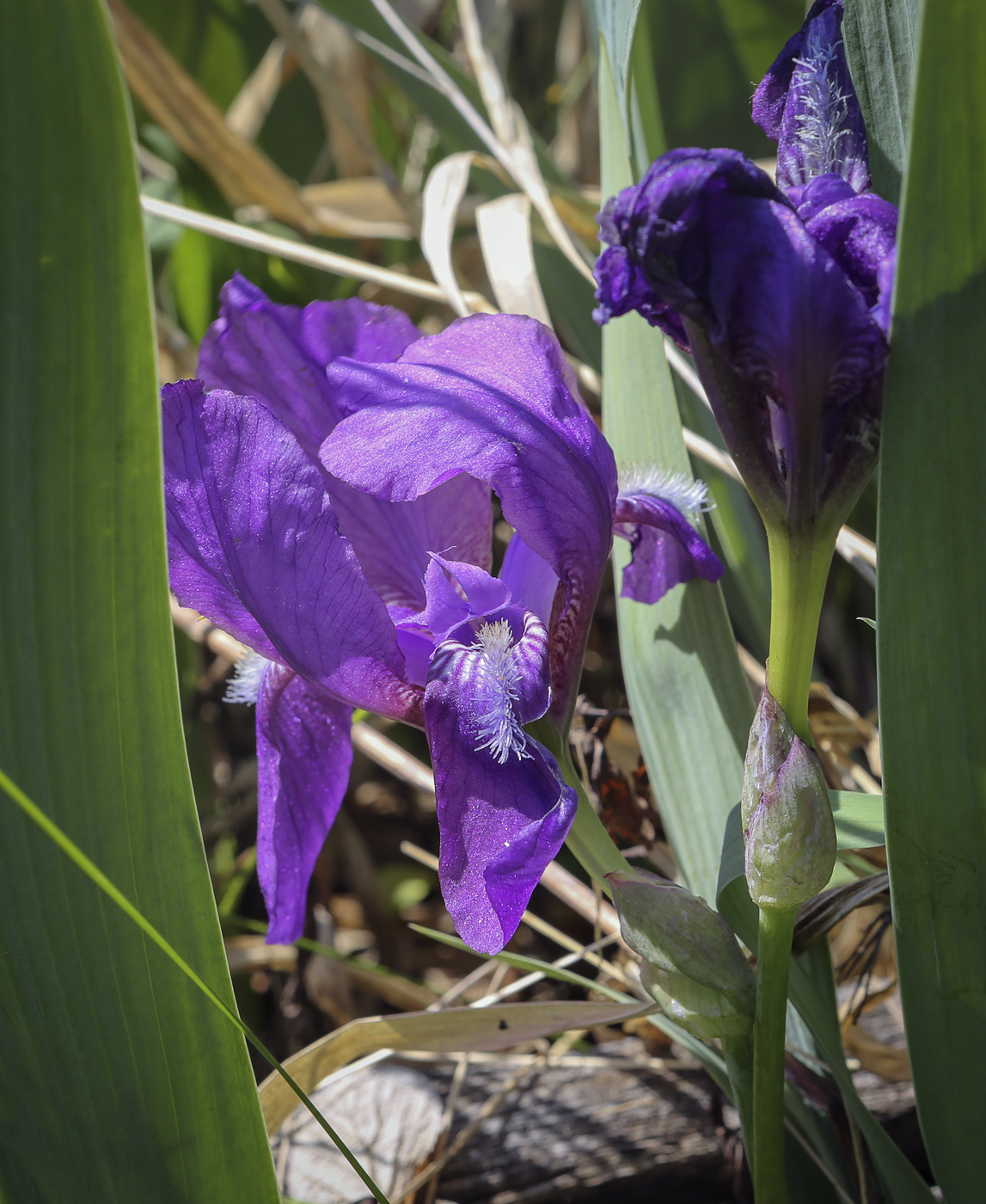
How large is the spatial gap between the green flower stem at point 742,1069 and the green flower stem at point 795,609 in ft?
0.51

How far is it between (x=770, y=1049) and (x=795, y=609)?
201 millimetres

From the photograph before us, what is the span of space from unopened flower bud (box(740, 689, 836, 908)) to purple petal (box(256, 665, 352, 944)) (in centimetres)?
25

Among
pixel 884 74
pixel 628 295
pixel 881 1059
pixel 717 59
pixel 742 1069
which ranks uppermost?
pixel 717 59

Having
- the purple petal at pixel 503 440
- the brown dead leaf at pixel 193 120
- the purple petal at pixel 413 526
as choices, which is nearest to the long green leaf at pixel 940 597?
the purple petal at pixel 503 440

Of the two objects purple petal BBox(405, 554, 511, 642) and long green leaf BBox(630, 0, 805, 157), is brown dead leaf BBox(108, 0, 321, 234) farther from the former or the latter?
purple petal BBox(405, 554, 511, 642)

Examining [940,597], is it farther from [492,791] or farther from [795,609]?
[492,791]

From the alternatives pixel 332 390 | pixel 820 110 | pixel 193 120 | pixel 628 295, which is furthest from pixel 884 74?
pixel 193 120

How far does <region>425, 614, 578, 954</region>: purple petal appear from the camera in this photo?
395 millimetres

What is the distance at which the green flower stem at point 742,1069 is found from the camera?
0.46 meters

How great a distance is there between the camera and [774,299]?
1.16 ft

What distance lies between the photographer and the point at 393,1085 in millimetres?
750

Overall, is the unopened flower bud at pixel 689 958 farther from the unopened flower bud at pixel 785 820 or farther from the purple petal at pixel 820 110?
the purple petal at pixel 820 110

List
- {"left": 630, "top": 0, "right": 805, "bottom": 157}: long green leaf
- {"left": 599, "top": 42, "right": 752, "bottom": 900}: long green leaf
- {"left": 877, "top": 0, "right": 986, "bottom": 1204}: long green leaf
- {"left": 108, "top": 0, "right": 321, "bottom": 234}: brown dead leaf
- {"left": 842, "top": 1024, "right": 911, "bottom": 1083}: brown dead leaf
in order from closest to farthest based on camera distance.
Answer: {"left": 877, "top": 0, "right": 986, "bottom": 1204}: long green leaf
{"left": 599, "top": 42, "right": 752, "bottom": 900}: long green leaf
{"left": 842, "top": 1024, "right": 911, "bottom": 1083}: brown dead leaf
{"left": 630, "top": 0, "right": 805, "bottom": 157}: long green leaf
{"left": 108, "top": 0, "right": 321, "bottom": 234}: brown dead leaf

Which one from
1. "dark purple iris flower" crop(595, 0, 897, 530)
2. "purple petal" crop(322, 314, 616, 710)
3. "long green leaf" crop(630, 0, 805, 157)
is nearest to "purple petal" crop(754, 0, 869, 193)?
"dark purple iris flower" crop(595, 0, 897, 530)
